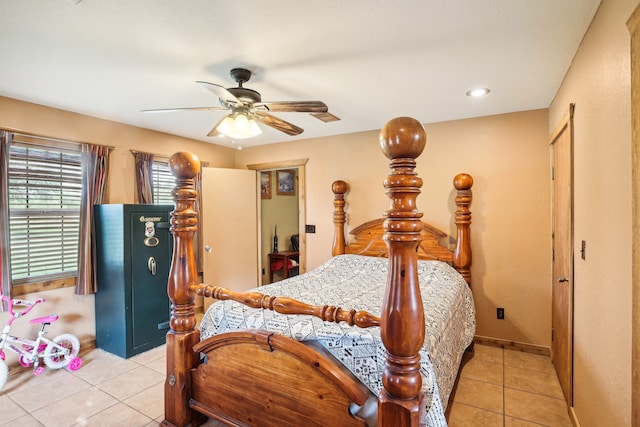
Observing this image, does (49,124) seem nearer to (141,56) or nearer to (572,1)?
(141,56)

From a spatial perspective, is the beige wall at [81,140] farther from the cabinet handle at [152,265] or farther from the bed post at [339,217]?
the bed post at [339,217]

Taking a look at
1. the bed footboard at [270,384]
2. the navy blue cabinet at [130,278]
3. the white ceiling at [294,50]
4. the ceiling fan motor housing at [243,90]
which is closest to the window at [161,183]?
the navy blue cabinet at [130,278]

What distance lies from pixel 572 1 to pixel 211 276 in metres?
4.03

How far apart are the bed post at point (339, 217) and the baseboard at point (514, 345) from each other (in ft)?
5.61

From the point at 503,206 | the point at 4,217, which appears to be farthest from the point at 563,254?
the point at 4,217

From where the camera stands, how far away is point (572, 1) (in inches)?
57.4

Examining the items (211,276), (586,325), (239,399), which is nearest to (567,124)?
(586,325)

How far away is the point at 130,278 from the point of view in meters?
2.98

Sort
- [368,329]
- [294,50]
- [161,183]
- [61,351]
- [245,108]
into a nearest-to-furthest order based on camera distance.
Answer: [368,329], [294,50], [245,108], [61,351], [161,183]

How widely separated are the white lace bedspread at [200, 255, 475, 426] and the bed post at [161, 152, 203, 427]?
0.14 metres

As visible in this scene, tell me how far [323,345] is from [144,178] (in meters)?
2.97

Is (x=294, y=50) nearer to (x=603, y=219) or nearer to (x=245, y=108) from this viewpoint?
(x=245, y=108)

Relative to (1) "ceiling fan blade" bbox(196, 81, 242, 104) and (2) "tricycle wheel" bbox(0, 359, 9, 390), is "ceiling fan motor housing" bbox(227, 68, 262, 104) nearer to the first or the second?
(1) "ceiling fan blade" bbox(196, 81, 242, 104)

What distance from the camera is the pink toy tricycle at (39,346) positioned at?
251 centimetres
